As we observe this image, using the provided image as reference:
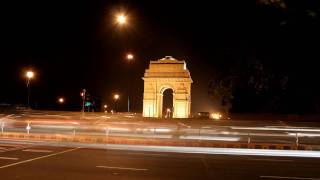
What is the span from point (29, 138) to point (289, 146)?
47.9ft

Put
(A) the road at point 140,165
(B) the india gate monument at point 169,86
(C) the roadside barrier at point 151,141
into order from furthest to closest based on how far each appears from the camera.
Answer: (B) the india gate monument at point 169,86 < (C) the roadside barrier at point 151,141 < (A) the road at point 140,165

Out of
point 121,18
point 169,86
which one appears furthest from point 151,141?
point 169,86

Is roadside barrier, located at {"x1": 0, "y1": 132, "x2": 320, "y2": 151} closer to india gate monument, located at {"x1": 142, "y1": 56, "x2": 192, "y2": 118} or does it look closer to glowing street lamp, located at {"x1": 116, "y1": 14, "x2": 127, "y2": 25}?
glowing street lamp, located at {"x1": 116, "y1": 14, "x2": 127, "y2": 25}

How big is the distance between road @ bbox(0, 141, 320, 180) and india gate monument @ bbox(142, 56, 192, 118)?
40.5 m

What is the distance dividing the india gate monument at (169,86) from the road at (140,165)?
133 feet

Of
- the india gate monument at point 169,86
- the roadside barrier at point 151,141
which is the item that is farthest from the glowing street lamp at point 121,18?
the india gate monument at point 169,86

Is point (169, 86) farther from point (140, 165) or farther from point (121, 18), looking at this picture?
point (140, 165)

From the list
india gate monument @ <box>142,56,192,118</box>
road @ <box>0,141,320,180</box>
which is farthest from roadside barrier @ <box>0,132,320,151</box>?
india gate monument @ <box>142,56,192,118</box>

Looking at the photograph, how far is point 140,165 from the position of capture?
17.0m

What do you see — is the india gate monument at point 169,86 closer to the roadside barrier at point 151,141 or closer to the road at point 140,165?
the roadside barrier at point 151,141

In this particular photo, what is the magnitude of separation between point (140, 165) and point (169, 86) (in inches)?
1891

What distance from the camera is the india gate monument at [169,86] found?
63.5 m

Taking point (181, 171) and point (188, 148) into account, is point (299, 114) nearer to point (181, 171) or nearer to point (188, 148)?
point (188, 148)

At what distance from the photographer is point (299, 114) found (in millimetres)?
48625
